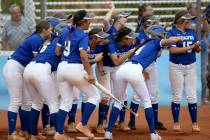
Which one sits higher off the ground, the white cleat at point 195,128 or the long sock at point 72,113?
the long sock at point 72,113

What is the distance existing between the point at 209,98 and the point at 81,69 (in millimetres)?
5283

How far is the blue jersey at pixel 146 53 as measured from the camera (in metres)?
12.0

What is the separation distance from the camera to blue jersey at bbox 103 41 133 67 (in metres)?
12.6

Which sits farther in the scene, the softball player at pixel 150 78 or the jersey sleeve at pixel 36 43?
the softball player at pixel 150 78

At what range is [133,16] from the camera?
19.0m

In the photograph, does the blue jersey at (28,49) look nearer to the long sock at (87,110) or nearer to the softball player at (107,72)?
the long sock at (87,110)

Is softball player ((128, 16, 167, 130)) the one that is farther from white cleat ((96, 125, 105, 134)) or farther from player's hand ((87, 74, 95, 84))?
player's hand ((87, 74, 95, 84))

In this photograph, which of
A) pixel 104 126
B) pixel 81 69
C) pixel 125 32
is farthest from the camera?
pixel 104 126

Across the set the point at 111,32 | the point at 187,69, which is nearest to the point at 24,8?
the point at 111,32

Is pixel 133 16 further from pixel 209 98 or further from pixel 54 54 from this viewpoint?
pixel 54 54

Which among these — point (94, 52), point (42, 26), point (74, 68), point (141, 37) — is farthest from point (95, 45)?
point (74, 68)

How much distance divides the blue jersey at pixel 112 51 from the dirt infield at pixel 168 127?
1143 mm

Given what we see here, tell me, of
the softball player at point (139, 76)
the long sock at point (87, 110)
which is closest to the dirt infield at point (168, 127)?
the softball player at point (139, 76)

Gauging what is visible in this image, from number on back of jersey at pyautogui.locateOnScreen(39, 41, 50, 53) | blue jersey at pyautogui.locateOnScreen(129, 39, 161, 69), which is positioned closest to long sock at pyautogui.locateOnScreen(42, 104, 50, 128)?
number on back of jersey at pyautogui.locateOnScreen(39, 41, 50, 53)
